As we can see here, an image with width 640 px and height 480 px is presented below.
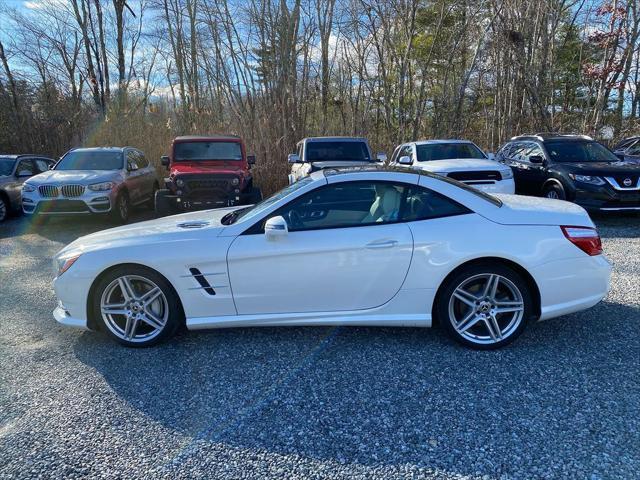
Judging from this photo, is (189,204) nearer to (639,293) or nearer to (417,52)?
(639,293)

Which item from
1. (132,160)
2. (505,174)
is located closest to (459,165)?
(505,174)

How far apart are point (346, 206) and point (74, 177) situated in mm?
7883

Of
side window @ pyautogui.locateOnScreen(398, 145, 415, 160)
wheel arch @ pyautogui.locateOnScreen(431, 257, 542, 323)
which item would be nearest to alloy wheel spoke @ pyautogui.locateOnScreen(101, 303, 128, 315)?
wheel arch @ pyautogui.locateOnScreen(431, 257, 542, 323)

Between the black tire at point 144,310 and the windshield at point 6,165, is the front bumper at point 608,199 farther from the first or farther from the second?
the windshield at point 6,165

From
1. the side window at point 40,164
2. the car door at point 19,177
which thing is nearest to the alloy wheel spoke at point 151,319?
the car door at point 19,177

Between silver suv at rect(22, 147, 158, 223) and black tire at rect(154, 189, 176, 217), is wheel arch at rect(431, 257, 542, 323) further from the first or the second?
silver suv at rect(22, 147, 158, 223)

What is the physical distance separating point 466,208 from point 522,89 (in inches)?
661

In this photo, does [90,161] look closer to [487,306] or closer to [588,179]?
[487,306]

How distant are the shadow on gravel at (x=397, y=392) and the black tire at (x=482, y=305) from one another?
12 cm

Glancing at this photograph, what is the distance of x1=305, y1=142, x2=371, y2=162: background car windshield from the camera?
435 inches

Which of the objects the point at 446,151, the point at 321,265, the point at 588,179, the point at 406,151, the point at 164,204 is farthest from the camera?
the point at 406,151

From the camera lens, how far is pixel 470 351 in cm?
356

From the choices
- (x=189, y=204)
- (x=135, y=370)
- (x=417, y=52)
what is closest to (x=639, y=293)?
(x=135, y=370)

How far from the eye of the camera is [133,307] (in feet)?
12.1
